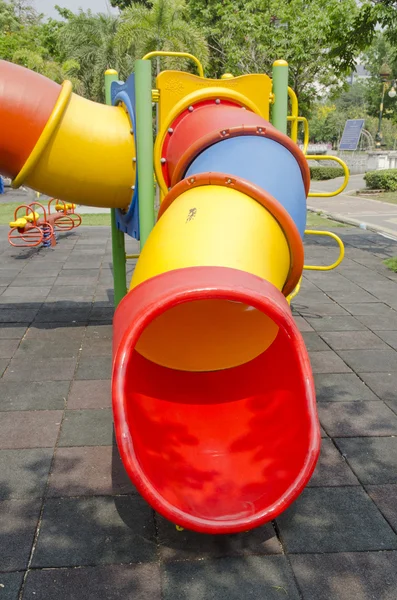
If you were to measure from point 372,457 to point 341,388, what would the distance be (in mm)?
1066

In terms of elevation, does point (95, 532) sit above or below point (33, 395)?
above

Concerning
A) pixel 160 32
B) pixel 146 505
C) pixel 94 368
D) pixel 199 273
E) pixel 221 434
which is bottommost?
pixel 94 368

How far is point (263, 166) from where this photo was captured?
3.42 metres

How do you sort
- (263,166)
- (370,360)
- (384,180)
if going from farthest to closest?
(384,180) < (370,360) < (263,166)

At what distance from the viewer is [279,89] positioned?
5.14 meters

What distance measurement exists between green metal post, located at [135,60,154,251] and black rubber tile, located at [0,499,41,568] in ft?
7.76

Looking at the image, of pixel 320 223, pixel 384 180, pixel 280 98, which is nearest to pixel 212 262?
pixel 280 98

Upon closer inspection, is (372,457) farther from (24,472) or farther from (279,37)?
(279,37)

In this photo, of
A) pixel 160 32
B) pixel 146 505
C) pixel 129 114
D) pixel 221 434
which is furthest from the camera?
pixel 160 32

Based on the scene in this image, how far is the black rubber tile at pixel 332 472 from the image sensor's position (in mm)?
3381

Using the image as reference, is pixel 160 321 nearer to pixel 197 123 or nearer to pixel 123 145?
pixel 197 123

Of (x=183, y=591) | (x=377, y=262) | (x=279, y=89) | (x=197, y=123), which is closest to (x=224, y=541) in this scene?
(x=183, y=591)

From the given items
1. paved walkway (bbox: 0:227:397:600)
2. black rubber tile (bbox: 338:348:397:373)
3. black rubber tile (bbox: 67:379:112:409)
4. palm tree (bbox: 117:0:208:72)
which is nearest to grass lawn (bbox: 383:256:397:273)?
paved walkway (bbox: 0:227:397:600)

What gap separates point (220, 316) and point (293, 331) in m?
1.19
